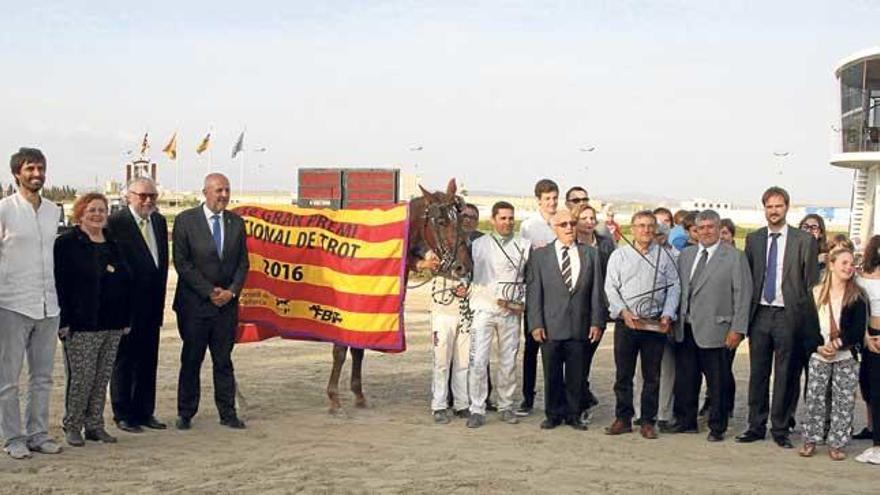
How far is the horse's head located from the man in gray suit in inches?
74.7

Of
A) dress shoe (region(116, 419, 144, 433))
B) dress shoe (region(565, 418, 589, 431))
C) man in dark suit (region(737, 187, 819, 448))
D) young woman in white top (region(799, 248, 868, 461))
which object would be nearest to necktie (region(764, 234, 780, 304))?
man in dark suit (region(737, 187, 819, 448))

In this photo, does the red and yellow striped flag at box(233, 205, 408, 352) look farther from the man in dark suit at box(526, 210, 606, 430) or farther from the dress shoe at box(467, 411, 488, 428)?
the man in dark suit at box(526, 210, 606, 430)

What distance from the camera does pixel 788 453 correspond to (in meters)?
7.20

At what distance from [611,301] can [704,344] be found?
0.85m

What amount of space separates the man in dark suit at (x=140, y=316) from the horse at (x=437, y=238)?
165 centimetres

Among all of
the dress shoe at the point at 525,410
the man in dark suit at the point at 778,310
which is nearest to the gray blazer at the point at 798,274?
the man in dark suit at the point at 778,310

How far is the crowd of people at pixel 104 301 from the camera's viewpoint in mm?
6410

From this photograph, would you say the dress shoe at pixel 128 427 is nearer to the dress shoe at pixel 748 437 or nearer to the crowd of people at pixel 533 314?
the crowd of people at pixel 533 314

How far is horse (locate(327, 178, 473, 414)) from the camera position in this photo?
7906 millimetres

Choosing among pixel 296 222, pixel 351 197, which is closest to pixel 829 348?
pixel 296 222

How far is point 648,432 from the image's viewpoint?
7672 millimetres

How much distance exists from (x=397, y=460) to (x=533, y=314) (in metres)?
1.99

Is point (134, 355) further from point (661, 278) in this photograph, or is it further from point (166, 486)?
point (661, 278)

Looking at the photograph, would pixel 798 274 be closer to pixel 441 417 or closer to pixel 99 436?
pixel 441 417
